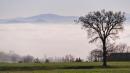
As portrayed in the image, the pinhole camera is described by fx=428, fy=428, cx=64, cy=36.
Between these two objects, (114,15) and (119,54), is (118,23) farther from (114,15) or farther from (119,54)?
(119,54)

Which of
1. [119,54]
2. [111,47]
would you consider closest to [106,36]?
[111,47]

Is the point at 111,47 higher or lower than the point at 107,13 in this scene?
lower

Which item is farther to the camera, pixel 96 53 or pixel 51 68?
pixel 96 53

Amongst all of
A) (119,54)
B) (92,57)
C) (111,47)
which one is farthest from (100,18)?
(119,54)

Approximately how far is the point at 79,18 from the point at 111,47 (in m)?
12.8

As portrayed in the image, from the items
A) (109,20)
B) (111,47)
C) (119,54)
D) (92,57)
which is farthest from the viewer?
(119,54)

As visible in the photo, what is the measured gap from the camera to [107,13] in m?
82.1

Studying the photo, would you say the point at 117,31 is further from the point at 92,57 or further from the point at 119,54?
the point at 119,54

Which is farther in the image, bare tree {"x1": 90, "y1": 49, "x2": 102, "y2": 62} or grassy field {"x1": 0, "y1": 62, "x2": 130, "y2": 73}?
bare tree {"x1": 90, "y1": 49, "x2": 102, "y2": 62}

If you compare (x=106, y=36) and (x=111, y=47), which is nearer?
(x=106, y=36)

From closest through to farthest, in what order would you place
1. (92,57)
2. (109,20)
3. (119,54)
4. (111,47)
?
(109,20)
(111,47)
(92,57)
(119,54)

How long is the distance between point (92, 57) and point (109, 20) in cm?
4793

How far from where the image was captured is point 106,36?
82562 millimetres

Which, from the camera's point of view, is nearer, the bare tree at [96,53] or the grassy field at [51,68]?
the grassy field at [51,68]
